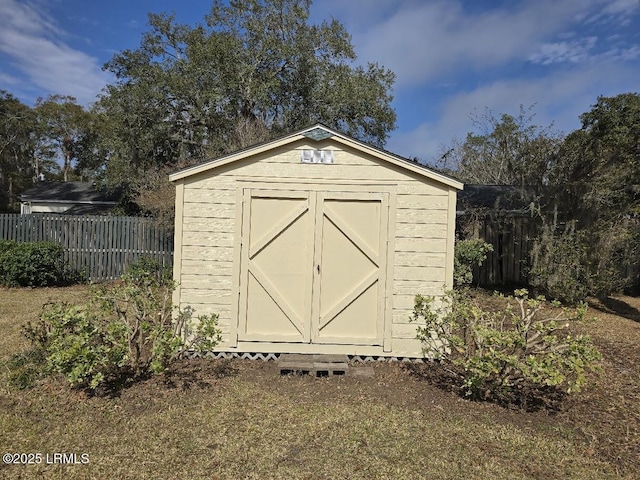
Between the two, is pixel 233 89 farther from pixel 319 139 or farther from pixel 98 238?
pixel 319 139

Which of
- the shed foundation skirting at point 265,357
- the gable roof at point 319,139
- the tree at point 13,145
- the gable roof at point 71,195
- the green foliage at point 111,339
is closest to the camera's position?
the green foliage at point 111,339

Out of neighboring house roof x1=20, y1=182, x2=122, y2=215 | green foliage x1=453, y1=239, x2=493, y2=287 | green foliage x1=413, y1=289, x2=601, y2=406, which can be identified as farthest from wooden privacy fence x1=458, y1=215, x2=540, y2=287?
neighboring house roof x1=20, y1=182, x2=122, y2=215

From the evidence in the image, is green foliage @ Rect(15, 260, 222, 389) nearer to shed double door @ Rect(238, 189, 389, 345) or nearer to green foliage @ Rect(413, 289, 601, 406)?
shed double door @ Rect(238, 189, 389, 345)

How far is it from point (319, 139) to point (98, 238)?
28.9ft

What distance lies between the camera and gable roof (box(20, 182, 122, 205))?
24.0m

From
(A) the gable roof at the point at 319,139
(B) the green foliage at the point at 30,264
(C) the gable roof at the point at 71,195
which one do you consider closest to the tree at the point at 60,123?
(C) the gable roof at the point at 71,195

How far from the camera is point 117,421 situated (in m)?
3.84

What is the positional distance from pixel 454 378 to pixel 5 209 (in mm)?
35420

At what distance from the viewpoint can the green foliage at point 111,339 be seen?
4.09 metres

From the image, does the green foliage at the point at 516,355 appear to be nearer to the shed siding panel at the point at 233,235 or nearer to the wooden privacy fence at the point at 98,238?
the shed siding panel at the point at 233,235

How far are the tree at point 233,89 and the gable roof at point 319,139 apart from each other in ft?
30.2

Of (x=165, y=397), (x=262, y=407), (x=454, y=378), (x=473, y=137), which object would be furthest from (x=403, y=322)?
(x=473, y=137)

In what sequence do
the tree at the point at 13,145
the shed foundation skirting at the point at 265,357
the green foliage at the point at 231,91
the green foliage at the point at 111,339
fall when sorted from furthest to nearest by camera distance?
the tree at the point at 13,145 → the green foliage at the point at 231,91 → the shed foundation skirting at the point at 265,357 → the green foliage at the point at 111,339

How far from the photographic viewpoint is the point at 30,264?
10.3 m
